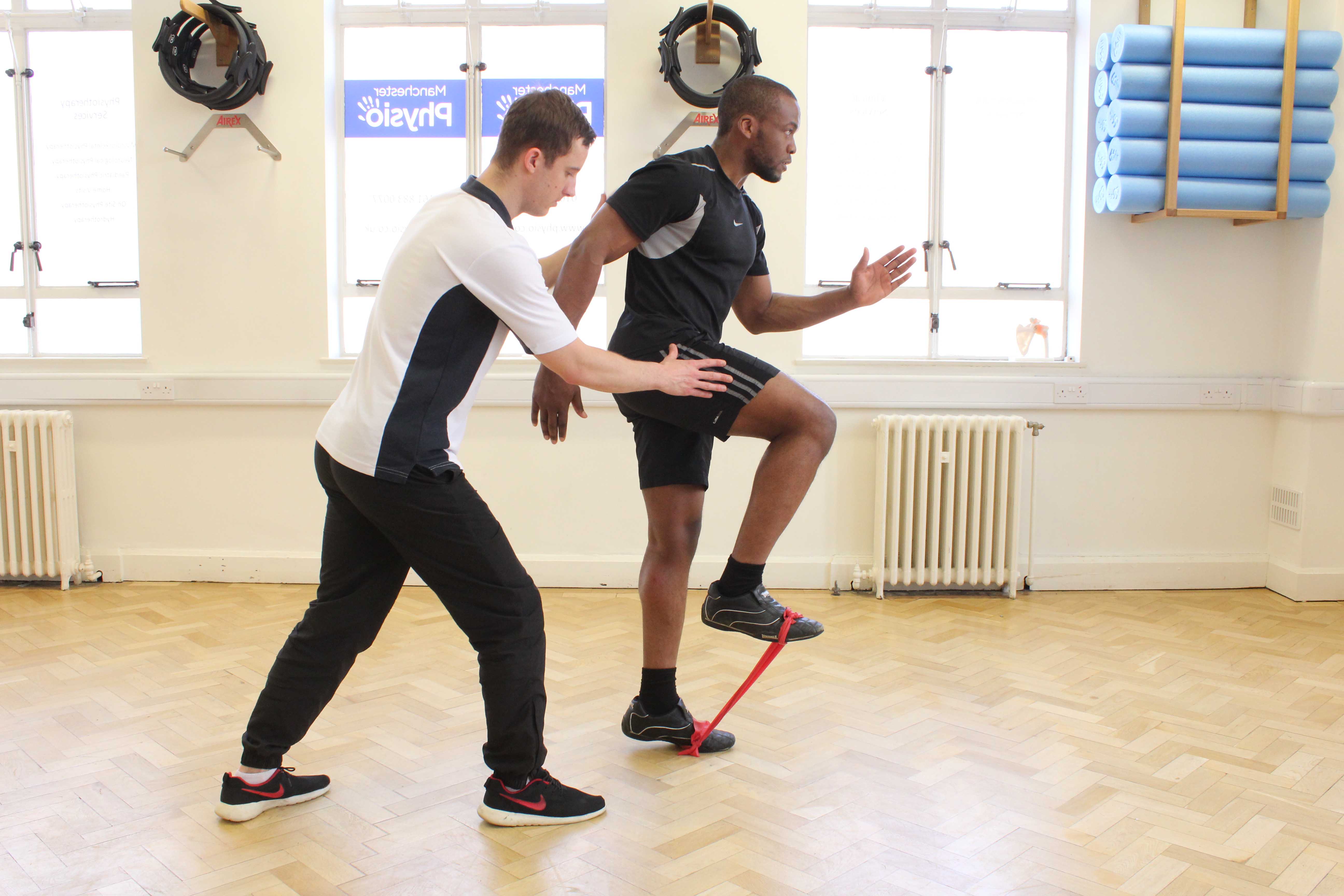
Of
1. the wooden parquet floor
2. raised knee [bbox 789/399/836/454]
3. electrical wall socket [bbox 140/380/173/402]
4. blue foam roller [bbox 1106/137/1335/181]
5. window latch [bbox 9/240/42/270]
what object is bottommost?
the wooden parquet floor

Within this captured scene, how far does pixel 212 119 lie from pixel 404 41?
36.1 inches

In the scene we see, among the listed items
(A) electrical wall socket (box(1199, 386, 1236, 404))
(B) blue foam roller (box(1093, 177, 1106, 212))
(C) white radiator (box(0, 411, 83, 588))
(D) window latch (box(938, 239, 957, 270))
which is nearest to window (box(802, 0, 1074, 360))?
(D) window latch (box(938, 239, 957, 270))

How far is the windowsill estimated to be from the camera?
14.3 feet

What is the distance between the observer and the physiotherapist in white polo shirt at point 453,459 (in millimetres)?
1883

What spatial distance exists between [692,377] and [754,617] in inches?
23.7

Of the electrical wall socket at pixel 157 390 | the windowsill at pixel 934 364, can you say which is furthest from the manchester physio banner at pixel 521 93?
the electrical wall socket at pixel 157 390

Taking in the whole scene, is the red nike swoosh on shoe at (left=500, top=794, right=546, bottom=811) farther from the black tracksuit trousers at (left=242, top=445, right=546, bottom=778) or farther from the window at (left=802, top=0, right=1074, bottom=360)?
the window at (left=802, top=0, right=1074, bottom=360)

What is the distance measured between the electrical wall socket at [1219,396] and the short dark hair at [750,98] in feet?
10.1

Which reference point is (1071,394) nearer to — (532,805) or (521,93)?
(521,93)

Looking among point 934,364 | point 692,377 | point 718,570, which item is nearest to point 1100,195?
point 934,364

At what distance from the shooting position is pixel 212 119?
14.0ft

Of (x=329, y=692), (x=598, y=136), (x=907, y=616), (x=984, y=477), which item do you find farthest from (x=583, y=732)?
(x=598, y=136)

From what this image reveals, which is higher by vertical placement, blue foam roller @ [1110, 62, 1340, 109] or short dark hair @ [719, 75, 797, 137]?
blue foam roller @ [1110, 62, 1340, 109]

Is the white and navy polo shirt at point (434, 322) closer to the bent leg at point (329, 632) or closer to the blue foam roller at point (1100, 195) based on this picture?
the bent leg at point (329, 632)
